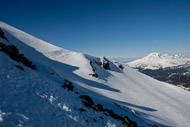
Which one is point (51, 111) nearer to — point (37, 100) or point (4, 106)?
point (37, 100)

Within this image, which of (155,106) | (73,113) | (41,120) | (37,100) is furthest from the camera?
(155,106)

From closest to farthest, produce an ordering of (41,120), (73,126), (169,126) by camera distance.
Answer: (41,120), (73,126), (169,126)

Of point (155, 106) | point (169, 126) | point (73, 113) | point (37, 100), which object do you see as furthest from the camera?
point (155, 106)

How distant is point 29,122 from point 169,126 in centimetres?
2815

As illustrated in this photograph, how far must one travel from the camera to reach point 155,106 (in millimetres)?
32969

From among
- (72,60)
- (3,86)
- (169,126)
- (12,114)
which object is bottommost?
(169,126)

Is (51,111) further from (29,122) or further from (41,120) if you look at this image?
(29,122)

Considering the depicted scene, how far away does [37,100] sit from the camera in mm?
10391

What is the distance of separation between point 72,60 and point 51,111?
131ft

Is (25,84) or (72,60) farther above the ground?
(72,60)

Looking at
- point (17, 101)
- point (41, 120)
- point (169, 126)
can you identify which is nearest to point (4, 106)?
point (17, 101)

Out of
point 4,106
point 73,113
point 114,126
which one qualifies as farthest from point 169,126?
point 4,106

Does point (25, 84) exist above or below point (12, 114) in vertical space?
above

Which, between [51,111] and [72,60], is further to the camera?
[72,60]
